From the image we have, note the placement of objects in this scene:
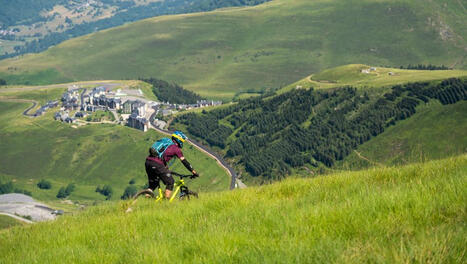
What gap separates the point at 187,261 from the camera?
35.4 feet

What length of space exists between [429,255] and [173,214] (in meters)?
8.78

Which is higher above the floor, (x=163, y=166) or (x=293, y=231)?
(x=293, y=231)

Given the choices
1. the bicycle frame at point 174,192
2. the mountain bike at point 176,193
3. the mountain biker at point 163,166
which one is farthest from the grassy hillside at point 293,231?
the mountain biker at point 163,166

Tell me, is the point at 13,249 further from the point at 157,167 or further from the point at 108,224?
the point at 157,167

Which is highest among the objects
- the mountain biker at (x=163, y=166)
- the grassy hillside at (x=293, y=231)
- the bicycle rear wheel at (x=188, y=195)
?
the grassy hillside at (x=293, y=231)

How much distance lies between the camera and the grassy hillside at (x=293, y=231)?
9758 mm

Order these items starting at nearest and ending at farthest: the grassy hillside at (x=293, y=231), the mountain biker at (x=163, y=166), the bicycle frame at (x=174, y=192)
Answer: the grassy hillside at (x=293, y=231) → the bicycle frame at (x=174, y=192) → the mountain biker at (x=163, y=166)

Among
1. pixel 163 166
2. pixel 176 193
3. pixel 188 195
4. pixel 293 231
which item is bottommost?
pixel 188 195

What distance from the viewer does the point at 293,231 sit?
38.3 ft

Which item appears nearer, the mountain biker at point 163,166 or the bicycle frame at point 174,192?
the bicycle frame at point 174,192

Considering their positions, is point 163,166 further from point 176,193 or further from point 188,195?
point 188,195

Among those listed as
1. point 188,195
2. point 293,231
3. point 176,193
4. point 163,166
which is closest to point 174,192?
point 176,193

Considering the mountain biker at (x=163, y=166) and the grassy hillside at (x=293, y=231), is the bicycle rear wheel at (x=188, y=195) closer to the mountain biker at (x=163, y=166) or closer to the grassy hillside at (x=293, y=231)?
the mountain biker at (x=163, y=166)

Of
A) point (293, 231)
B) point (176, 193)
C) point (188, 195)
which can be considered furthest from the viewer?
point (188, 195)
